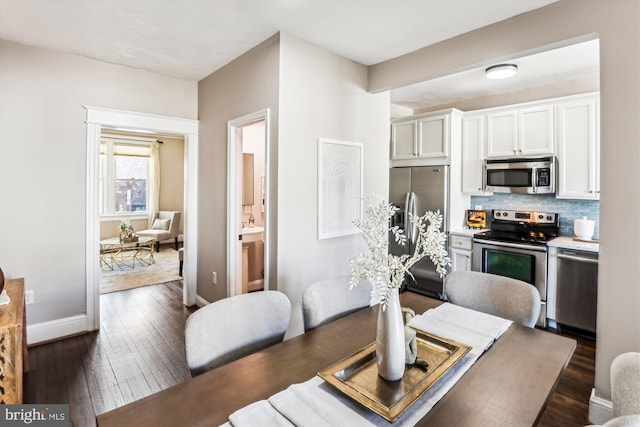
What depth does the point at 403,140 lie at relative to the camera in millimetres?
4520

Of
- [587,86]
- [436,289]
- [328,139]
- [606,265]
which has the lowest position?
[436,289]

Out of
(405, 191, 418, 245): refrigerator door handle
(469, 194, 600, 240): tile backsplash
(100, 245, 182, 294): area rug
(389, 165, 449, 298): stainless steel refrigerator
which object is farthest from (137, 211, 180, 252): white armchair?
(469, 194, 600, 240): tile backsplash

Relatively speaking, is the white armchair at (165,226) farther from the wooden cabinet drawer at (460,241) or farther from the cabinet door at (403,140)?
the wooden cabinet drawer at (460,241)

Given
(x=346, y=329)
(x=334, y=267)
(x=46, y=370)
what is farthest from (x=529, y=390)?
(x=46, y=370)

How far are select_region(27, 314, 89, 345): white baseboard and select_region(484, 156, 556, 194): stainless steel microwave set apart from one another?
179 inches

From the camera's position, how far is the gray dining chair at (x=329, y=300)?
1710mm

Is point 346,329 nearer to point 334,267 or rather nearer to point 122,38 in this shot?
point 334,267

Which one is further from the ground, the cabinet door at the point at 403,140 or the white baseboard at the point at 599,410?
the cabinet door at the point at 403,140

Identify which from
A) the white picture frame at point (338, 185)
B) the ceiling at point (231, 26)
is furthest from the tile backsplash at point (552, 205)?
the white picture frame at point (338, 185)

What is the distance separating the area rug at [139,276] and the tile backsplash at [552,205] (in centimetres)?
458

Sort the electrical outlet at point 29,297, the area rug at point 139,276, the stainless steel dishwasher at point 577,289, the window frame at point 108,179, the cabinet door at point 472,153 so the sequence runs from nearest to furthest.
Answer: the electrical outlet at point 29,297
the stainless steel dishwasher at point 577,289
the cabinet door at point 472,153
the area rug at point 139,276
the window frame at point 108,179

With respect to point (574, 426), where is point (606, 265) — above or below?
above

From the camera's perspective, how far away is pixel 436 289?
4.14 meters

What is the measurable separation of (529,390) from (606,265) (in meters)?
1.31
